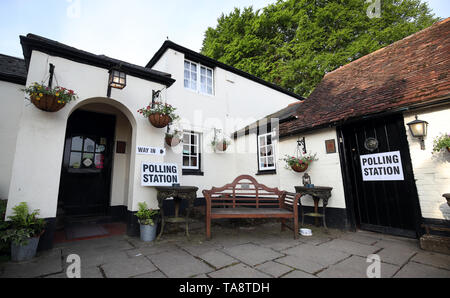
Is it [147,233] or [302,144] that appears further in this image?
[302,144]

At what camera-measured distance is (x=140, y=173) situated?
431 cm

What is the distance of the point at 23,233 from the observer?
2900 millimetres

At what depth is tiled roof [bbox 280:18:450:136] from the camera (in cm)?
400

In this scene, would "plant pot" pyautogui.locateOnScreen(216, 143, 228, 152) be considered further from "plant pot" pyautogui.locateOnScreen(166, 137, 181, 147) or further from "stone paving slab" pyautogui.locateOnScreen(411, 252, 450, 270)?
"stone paving slab" pyautogui.locateOnScreen(411, 252, 450, 270)

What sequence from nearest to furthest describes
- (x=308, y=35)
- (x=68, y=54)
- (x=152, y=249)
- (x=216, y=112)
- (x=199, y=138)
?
(x=152, y=249) < (x=68, y=54) < (x=199, y=138) < (x=216, y=112) < (x=308, y=35)

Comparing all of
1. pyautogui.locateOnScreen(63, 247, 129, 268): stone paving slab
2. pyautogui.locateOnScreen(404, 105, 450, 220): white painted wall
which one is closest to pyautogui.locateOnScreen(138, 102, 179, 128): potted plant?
pyautogui.locateOnScreen(63, 247, 129, 268): stone paving slab

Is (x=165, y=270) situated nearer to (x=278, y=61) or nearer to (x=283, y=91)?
(x=283, y=91)

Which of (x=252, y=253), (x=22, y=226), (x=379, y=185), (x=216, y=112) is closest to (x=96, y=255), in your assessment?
(x=22, y=226)

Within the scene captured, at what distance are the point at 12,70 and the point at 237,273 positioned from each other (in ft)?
26.0

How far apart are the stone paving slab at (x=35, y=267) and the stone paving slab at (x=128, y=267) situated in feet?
1.99

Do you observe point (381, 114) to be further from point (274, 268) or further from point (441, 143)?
point (274, 268)
